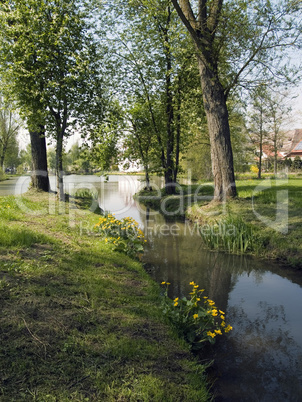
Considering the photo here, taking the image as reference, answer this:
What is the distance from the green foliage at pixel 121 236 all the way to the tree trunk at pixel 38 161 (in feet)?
27.5

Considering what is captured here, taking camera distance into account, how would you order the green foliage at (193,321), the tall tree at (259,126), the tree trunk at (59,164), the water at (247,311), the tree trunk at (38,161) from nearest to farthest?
the water at (247,311), the green foliage at (193,321), the tree trunk at (59,164), the tree trunk at (38,161), the tall tree at (259,126)

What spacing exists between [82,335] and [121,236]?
4242 millimetres

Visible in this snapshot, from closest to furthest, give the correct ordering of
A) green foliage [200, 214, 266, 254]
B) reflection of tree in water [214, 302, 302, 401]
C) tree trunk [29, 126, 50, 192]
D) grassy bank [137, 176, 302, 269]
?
reflection of tree in water [214, 302, 302, 401] → grassy bank [137, 176, 302, 269] → green foliage [200, 214, 266, 254] → tree trunk [29, 126, 50, 192]

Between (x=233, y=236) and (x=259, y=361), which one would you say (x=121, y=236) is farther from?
(x=259, y=361)

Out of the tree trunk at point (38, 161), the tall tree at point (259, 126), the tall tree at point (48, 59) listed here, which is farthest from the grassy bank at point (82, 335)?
the tall tree at point (259, 126)

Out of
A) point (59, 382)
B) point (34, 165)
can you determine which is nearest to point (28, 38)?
point (34, 165)

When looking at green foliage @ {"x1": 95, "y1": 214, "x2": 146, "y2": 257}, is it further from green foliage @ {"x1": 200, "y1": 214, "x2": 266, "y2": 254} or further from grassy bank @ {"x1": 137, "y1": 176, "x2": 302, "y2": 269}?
grassy bank @ {"x1": 137, "y1": 176, "x2": 302, "y2": 269}

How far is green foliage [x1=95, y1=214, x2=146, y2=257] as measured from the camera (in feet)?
23.0

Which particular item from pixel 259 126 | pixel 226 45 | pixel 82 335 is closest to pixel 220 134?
pixel 226 45

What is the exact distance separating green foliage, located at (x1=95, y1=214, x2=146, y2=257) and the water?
2.10 feet

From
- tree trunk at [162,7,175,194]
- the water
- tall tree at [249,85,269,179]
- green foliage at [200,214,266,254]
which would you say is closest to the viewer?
the water

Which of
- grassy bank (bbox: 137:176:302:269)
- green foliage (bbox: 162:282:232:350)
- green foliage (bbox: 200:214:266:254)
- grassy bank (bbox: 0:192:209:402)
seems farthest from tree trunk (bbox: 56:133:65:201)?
green foliage (bbox: 162:282:232:350)

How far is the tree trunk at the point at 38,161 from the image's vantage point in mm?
15445

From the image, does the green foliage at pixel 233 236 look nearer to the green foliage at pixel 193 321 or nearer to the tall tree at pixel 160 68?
the green foliage at pixel 193 321
